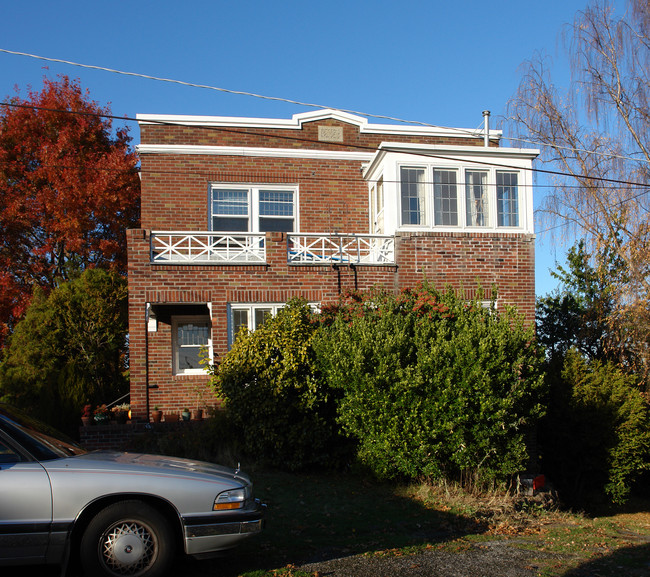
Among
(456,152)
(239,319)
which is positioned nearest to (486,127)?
(456,152)

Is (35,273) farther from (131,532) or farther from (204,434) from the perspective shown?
(131,532)

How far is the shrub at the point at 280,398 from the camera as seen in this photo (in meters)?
11.3

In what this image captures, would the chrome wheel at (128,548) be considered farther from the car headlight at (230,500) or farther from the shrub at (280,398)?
the shrub at (280,398)

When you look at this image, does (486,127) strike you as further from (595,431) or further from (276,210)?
(595,431)

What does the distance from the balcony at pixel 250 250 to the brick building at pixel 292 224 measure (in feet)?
0.13

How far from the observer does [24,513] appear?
5.10 meters

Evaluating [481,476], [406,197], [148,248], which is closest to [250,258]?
[148,248]

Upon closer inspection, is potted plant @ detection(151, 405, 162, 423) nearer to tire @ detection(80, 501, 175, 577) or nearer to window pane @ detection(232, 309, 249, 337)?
window pane @ detection(232, 309, 249, 337)

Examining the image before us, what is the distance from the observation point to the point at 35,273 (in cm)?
2164

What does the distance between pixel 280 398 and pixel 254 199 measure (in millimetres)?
6299

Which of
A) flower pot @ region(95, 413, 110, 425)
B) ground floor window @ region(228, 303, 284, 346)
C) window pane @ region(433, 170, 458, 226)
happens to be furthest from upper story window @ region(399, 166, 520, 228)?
flower pot @ region(95, 413, 110, 425)

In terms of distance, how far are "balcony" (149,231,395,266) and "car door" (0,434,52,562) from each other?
8.40 m

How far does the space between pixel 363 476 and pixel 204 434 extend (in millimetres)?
3089

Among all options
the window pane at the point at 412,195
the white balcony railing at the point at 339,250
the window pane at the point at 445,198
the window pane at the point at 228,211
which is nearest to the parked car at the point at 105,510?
the white balcony railing at the point at 339,250
